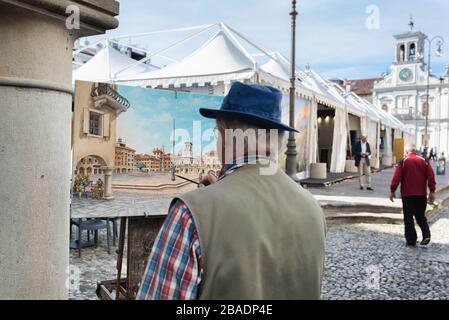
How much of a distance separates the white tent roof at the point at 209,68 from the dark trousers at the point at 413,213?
370 centimetres

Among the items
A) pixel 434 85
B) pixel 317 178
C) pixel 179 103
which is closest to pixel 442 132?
pixel 434 85

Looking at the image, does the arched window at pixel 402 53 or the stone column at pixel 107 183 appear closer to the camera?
the stone column at pixel 107 183

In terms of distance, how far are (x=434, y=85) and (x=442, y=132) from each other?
6.78m

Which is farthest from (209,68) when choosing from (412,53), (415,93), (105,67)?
(412,53)

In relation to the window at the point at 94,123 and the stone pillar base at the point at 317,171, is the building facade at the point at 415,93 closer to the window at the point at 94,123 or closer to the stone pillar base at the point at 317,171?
the stone pillar base at the point at 317,171

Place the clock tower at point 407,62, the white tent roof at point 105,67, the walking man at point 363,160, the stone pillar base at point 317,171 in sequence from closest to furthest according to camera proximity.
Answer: the white tent roof at point 105,67 < the walking man at point 363,160 < the stone pillar base at point 317,171 < the clock tower at point 407,62

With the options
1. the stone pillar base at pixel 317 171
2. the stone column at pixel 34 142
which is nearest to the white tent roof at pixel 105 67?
the stone pillar base at pixel 317 171

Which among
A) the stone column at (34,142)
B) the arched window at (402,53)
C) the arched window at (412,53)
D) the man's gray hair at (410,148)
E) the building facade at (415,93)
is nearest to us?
the stone column at (34,142)

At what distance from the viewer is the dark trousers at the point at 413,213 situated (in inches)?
279

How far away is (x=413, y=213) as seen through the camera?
7.18 meters

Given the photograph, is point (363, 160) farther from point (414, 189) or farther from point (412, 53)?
point (412, 53)

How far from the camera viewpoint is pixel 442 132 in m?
59.0

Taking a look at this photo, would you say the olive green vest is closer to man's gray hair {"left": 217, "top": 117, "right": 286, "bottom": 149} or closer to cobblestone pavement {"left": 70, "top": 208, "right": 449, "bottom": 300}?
man's gray hair {"left": 217, "top": 117, "right": 286, "bottom": 149}
